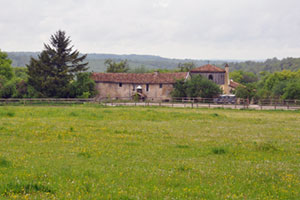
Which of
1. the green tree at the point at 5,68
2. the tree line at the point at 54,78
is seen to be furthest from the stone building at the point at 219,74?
the green tree at the point at 5,68

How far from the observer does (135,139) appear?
18.1 m

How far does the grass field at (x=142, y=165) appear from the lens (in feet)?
→ 27.9

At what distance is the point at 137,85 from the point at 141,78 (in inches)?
79.6

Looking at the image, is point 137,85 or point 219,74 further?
point 219,74

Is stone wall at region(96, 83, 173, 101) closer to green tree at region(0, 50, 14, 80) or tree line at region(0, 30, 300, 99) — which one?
tree line at region(0, 30, 300, 99)

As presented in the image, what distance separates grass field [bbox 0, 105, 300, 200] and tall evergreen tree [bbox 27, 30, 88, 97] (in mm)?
49590

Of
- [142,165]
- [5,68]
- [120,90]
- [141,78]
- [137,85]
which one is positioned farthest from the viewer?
[5,68]

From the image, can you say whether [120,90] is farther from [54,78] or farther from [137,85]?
[54,78]

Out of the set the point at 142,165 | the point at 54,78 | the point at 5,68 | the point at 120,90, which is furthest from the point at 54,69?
the point at 142,165

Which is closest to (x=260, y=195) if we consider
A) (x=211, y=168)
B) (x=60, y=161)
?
(x=211, y=168)

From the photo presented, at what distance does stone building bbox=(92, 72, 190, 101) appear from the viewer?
8006cm

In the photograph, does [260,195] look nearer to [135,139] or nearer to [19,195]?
[19,195]

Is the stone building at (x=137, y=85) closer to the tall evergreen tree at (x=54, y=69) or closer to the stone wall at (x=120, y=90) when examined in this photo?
the stone wall at (x=120, y=90)

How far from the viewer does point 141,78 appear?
8206 centimetres
